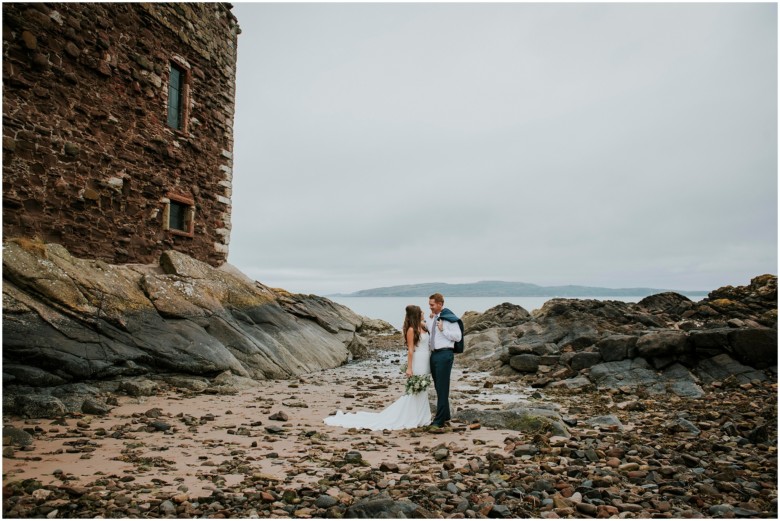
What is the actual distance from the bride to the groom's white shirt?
241 millimetres

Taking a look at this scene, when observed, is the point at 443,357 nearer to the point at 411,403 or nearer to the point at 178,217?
the point at 411,403

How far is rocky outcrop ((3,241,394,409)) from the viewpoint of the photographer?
457 inches

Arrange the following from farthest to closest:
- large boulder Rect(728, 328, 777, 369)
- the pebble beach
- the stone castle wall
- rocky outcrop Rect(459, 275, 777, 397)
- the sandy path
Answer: rocky outcrop Rect(459, 275, 777, 397)
large boulder Rect(728, 328, 777, 369)
the stone castle wall
the sandy path
the pebble beach

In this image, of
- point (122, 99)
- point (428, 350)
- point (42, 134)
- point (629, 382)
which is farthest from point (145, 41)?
point (629, 382)

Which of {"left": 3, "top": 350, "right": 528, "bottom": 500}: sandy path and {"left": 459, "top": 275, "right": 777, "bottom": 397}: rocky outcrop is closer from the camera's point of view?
{"left": 3, "top": 350, "right": 528, "bottom": 500}: sandy path

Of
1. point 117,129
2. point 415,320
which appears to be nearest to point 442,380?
point 415,320

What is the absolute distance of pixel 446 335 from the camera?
408 inches

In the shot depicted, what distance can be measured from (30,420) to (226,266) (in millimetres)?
12464

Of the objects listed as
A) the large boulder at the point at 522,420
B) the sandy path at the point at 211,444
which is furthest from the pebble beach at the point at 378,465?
the large boulder at the point at 522,420

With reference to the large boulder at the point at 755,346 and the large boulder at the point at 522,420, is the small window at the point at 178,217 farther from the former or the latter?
the large boulder at the point at 755,346

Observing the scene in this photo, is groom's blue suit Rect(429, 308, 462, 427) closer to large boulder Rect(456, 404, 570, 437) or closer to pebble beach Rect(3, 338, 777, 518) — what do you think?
pebble beach Rect(3, 338, 777, 518)

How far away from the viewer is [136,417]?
32.9 feet

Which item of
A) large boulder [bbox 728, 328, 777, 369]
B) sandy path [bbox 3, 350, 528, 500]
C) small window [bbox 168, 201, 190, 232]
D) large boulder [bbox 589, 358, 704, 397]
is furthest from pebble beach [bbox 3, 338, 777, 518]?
small window [bbox 168, 201, 190, 232]

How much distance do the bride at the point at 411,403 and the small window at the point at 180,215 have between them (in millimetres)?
12000
